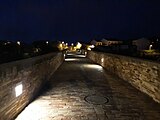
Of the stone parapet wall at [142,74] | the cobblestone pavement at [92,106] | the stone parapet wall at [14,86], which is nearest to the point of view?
the stone parapet wall at [14,86]

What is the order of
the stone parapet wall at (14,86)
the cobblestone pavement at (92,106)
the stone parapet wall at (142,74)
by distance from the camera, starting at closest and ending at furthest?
the stone parapet wall at (14,86) < the cobblestone pavement at (92,106) < the stone parapet wall at (142,74)

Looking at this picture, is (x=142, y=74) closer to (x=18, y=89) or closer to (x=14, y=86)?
(x=18, y=89)

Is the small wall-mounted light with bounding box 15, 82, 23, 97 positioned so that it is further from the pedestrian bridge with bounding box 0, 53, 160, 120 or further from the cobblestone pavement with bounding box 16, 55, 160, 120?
the cobblestone pavement with bounding box 16, 55, 160, 120

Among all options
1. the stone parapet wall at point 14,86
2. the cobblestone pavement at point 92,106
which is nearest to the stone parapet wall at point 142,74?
the cobblestone pavement at point 92,106

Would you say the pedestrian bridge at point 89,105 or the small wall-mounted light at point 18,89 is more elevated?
the small wall-mounted light at point 18,89

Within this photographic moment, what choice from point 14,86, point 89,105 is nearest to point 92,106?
point 89,105

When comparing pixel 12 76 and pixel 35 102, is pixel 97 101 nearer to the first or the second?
pixel 35 102

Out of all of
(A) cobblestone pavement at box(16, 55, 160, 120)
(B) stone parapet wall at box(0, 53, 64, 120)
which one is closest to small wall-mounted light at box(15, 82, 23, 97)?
(B) stone parapet wall at box(0, 53, 64, 120)

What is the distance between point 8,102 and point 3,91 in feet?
1.55

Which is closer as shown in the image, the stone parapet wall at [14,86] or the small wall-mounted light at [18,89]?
the stone parapet wall at [14,86]

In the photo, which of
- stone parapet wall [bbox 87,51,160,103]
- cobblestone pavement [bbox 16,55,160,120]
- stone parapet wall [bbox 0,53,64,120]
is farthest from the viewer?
stone parapet wall [bbox 87,51,160,103]

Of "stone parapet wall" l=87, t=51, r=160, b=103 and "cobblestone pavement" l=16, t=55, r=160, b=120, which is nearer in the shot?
"cobblestone pavement" l=16, t=55, r=160, b=120

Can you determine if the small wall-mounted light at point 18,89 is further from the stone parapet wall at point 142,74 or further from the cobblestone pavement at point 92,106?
the stone parapet wall at point 142,74

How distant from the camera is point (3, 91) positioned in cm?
429
